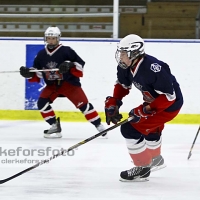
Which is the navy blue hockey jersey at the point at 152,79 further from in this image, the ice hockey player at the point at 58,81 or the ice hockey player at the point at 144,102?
the ice hockey player at the point at 58,81

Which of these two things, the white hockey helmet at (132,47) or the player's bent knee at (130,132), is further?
the player's bent knee at (130,132)

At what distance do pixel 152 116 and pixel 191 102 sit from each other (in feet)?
8.17

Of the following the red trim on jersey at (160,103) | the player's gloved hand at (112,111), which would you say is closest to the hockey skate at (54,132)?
the player's gloved hand at (112,111)

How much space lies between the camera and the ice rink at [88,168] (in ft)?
9.68

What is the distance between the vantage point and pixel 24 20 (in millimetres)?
6082

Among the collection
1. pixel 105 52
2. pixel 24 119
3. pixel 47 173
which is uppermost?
pixel 105 52

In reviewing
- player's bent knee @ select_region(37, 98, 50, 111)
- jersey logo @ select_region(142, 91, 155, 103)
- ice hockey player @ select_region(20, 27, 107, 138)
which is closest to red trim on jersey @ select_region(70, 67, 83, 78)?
ice hockey player @ select_region(20, 27, 107, 138)

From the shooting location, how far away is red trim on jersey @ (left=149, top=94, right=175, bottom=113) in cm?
301

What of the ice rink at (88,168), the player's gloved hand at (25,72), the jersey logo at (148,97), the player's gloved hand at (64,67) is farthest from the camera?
the player's gloved hand at (25,72)

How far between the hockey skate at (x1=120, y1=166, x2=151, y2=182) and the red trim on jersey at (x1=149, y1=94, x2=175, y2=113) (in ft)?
1.35

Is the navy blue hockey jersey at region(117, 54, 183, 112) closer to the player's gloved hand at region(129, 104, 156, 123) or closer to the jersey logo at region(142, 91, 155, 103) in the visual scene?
the jersey logo at region(142, 91, 155, 103)

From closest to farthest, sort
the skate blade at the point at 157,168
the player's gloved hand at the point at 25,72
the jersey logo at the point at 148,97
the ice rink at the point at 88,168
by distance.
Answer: the ice rink at the point at 88,168 → the jersey logo at the point at 148,97 → the skate blade at the point at 157,168 → the player's gloved hand at the point at 25,72

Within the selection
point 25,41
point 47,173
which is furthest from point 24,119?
point 47,173

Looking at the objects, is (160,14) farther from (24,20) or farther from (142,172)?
(142,172)
